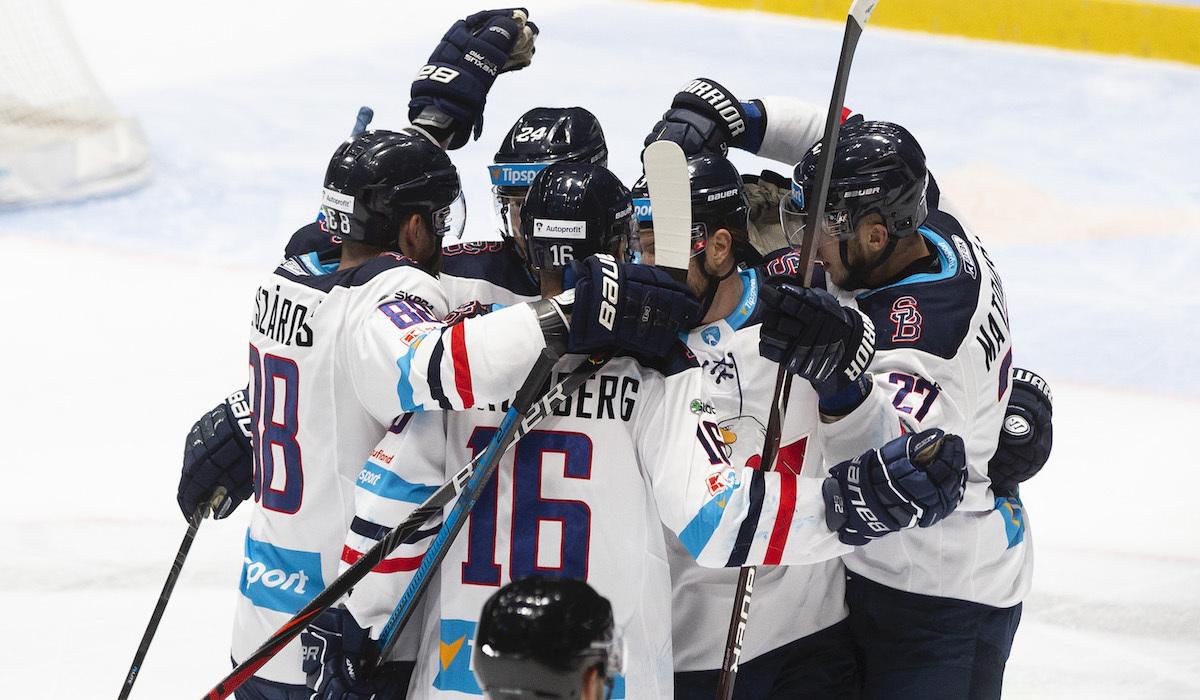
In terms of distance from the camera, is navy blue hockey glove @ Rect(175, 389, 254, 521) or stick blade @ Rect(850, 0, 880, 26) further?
navy blue hockey glove @ Rect(175, 389, 254, 521)

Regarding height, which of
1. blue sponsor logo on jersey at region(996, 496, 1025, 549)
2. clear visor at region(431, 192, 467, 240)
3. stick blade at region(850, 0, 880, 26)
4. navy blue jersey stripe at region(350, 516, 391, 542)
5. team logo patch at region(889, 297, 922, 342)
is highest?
stick blade at region(850, 0, 880, 26)

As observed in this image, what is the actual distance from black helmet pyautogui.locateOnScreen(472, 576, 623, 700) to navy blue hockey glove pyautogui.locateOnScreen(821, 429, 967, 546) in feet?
2.80

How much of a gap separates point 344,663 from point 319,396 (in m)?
0.48

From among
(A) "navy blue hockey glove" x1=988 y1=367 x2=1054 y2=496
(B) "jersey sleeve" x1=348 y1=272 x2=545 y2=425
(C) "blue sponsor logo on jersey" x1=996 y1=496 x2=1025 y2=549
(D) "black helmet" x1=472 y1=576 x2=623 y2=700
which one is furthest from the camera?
(A) "navy blue hockey glove" x1=988 y1=367 x2=1054 y2=496

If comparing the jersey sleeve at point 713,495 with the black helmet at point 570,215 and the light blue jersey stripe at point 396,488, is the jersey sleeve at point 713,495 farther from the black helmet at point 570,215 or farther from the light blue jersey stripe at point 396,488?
the light blue jersey stripe at point 396,488

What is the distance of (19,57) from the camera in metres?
8.15

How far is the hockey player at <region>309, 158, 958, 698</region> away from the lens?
220cm

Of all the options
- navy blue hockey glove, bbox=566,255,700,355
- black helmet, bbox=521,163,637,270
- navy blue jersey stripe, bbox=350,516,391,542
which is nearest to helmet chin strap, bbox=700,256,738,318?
black helmet, bbox=521,163,637,270

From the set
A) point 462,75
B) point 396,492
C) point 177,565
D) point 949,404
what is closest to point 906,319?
point 949,404

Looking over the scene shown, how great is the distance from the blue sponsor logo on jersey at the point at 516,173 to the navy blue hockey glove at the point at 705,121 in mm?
360

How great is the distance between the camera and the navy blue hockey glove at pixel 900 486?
2.17m

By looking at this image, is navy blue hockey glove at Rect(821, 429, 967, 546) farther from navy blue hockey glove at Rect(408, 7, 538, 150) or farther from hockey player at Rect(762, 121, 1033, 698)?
navy blue hockey glove at Rect(408, 7, 538, 150)

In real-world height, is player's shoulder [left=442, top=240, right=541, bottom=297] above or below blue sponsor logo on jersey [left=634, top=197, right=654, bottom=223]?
below

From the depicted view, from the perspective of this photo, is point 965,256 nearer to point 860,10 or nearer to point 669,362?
point 860,10
